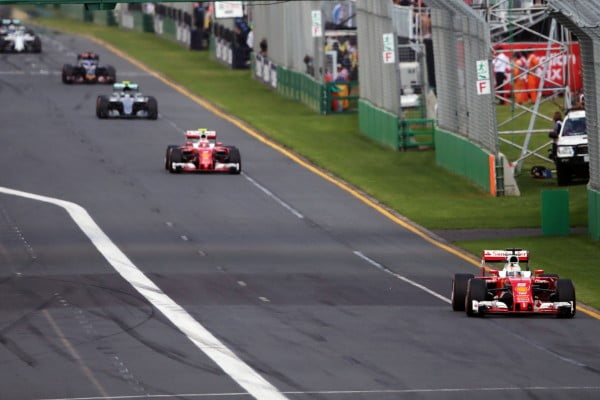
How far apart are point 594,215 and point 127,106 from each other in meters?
28.9

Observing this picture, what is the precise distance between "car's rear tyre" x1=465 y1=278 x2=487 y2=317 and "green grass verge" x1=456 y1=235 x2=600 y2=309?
3.26 metres

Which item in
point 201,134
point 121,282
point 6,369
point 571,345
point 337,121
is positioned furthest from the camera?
point 337,121

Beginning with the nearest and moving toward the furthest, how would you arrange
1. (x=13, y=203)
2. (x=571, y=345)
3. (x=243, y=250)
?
1. (x=571, y=345)
2. (x=243, y=250)
3. (x=13, y=203)

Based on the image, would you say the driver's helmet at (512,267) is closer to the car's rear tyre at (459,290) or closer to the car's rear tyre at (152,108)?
the car's rear tyre at (459,290)

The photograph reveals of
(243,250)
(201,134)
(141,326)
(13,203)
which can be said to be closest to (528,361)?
(141,326)

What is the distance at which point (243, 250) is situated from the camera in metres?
35.6

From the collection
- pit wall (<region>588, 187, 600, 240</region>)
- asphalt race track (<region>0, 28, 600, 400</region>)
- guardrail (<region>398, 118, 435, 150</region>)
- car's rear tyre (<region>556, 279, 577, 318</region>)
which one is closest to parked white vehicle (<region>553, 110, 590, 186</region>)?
asphalt race track (<region>0, 28, 600, 400</region>)

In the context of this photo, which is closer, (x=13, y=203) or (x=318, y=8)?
(x=13, y=203)

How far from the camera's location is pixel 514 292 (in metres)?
27.5

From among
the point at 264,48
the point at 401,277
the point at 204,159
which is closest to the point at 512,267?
the point at 401,277

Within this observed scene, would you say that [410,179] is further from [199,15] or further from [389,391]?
[199,15]

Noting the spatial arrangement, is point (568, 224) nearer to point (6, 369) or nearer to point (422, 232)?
point (422, 232)

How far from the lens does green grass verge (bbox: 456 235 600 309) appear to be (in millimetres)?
31875

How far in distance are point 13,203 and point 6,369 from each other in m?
20.0
